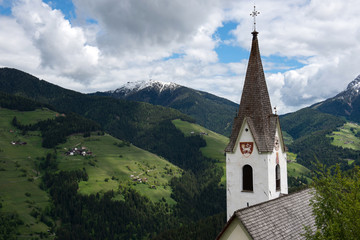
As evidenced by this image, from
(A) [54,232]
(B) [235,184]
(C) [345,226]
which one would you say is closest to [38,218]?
(A) [54,232]

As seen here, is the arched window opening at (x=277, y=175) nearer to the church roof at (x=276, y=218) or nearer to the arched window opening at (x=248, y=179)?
the arched window opening at (x=248, y=179)

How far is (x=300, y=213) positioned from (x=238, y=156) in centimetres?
1073

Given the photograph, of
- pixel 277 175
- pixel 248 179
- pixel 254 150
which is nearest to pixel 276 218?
pixel 248 179

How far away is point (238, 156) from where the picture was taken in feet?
113

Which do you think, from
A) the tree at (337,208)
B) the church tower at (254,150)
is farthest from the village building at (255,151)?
the tree at (337,208)

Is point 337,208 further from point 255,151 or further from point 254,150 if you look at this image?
point 254,150

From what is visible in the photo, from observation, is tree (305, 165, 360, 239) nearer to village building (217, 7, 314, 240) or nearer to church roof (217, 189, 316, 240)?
church roof (217, 189, 316, 240)

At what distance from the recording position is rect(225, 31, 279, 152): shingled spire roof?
33.7m

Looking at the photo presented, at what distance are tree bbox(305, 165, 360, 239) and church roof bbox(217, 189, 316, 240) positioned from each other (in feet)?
6.04

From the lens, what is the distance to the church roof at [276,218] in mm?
20812

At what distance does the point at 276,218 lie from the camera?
22469 millimetres

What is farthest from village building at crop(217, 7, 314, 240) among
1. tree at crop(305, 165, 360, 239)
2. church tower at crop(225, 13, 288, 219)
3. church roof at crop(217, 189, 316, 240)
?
tree at crop(305, 165, 360, 239)

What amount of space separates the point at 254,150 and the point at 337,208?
14785 mm

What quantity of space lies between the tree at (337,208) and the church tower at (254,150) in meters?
12.2
